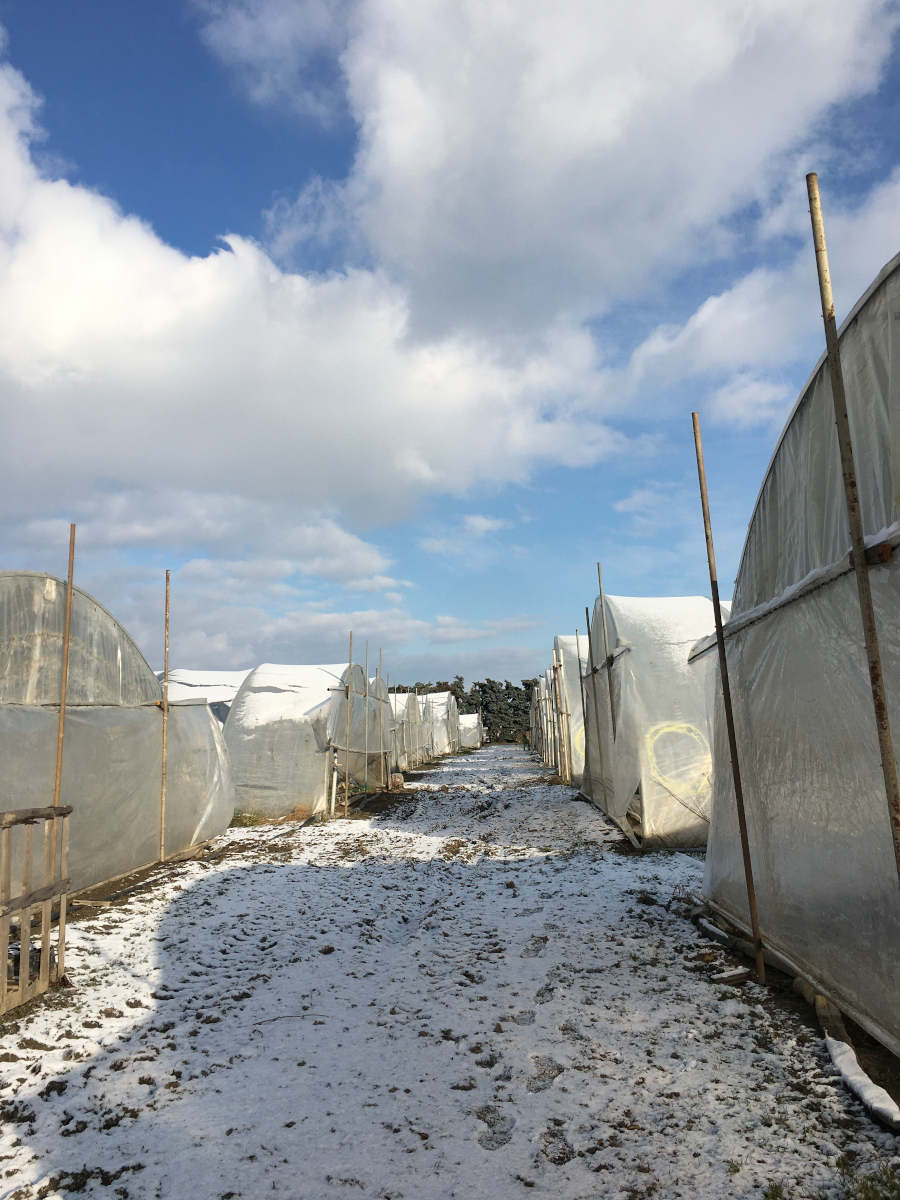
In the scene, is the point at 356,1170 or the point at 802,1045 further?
the point at 802,1045

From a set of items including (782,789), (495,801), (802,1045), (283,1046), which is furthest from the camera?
(495,801)

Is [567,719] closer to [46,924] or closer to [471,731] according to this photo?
[46,924]

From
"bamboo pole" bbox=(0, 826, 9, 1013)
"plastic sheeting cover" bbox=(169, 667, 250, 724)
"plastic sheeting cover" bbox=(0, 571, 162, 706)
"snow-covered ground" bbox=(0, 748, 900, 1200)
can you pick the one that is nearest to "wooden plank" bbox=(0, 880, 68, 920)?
"bamboo pole" bbox=(0, 826, 9, 1013)

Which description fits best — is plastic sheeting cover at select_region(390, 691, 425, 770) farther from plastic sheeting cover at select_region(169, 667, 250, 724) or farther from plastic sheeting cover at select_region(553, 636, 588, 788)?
plastic sheeting cover at select_region(553, 636, 588, 788)

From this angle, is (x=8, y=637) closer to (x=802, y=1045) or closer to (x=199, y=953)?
(x=199, y=953)

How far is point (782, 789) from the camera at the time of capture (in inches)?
198

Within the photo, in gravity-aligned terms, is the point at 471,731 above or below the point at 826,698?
below

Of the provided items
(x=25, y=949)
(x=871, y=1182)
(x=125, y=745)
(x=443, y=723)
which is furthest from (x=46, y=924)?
(x=443, y=723)

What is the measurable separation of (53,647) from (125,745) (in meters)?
1.69

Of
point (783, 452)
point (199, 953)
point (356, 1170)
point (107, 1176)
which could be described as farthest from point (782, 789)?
point (199, 953)

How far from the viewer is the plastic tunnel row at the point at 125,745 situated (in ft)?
25.1

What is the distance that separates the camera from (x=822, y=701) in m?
4.39

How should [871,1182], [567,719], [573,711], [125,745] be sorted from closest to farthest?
1. [871,1182]
2. [125,745]
3. [573,711]
4. [567,719]

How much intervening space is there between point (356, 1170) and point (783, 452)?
499 cm
